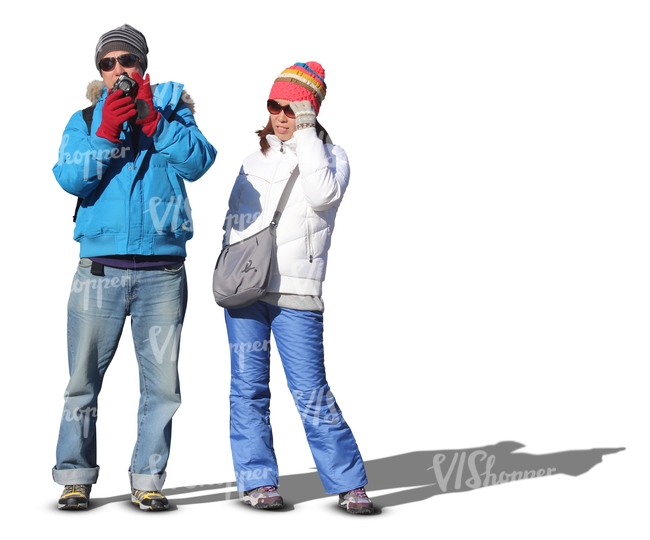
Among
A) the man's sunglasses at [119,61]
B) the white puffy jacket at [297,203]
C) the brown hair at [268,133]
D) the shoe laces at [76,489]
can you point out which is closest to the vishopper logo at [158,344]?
the white puffy jacket at [297,203]

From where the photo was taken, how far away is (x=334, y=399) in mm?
7824

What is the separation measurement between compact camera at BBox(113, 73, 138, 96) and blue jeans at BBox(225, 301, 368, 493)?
5.21ft

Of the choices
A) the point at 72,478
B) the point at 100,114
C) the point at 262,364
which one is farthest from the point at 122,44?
the point at 72,478

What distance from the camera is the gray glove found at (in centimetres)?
761

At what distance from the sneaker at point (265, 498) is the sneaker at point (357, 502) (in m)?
0.42

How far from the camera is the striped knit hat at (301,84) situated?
25.3ft

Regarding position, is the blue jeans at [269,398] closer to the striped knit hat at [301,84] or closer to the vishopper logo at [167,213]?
the vishopper logo at [167,213]

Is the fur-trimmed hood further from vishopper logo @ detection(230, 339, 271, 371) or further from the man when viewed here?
vishopper logo @ detection(230, 339, 271, 371)

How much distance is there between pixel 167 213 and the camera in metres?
7.53

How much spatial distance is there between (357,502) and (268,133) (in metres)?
2.51

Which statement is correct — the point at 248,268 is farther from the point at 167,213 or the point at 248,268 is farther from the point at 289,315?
the point at 167,213

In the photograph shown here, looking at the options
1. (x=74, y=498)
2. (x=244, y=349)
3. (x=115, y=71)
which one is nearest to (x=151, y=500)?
(x=74, y=498)

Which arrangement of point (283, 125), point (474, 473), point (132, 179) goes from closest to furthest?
1. point (132, 179)
2. point (283, 125)
3. point (474, 473)

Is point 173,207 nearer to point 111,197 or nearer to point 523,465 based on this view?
point 111,197
